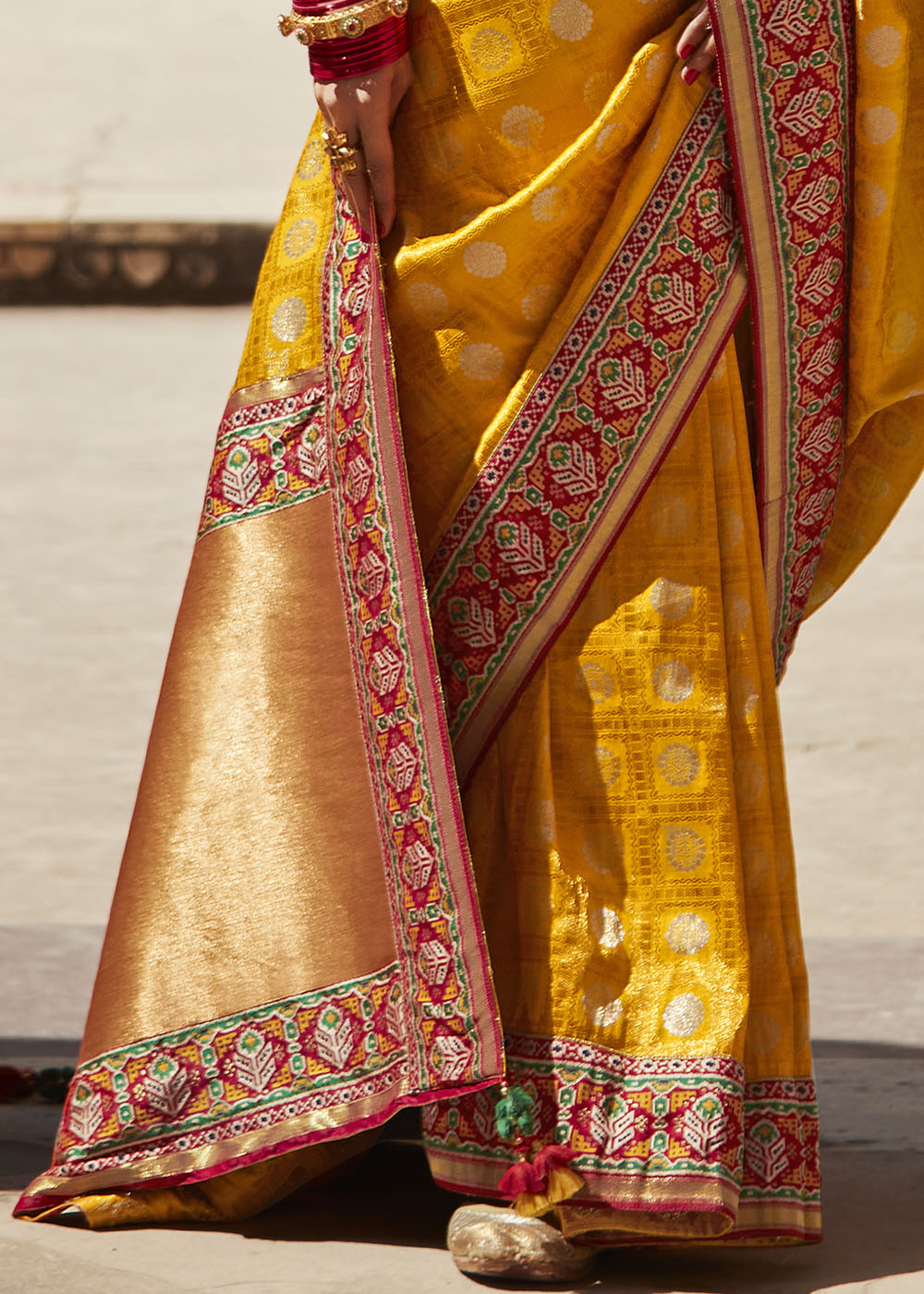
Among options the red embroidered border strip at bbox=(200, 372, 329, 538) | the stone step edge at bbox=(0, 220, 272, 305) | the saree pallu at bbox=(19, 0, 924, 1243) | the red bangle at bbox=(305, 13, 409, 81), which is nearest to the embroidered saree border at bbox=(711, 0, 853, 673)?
the saree pallu at bbox=(19, 0, 924, 1243)

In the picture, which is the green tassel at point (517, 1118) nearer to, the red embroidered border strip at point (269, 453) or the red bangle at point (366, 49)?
the red embroidered border strip at point (269, 453)

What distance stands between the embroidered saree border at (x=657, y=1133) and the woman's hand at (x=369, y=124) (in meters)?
0.81

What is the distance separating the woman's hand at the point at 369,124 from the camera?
2.08 metres

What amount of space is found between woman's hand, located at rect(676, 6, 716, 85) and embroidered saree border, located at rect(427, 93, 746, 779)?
4 cm

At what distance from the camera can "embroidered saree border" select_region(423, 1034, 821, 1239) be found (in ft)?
6.62

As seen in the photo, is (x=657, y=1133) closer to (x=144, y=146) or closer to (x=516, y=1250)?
(x=516, y=1250)

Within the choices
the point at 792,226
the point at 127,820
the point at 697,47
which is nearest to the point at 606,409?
the point at 792,226

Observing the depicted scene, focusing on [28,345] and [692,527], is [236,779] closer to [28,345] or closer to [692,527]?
[692,527]

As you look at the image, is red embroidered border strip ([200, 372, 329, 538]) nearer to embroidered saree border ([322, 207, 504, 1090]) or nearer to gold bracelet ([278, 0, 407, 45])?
embroidered saree border ([322, 207, 504, 1090])

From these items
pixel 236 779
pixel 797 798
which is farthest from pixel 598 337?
pixel 797 798

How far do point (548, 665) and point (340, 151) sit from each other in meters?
0.53

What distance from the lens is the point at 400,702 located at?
209cm

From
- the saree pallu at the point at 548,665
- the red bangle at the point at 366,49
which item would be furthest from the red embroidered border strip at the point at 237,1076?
the red bangle at the point at 366,49

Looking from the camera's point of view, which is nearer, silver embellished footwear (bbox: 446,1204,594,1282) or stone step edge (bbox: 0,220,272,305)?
silver embellished footwear (bbox: 446,1204,594,1282)
